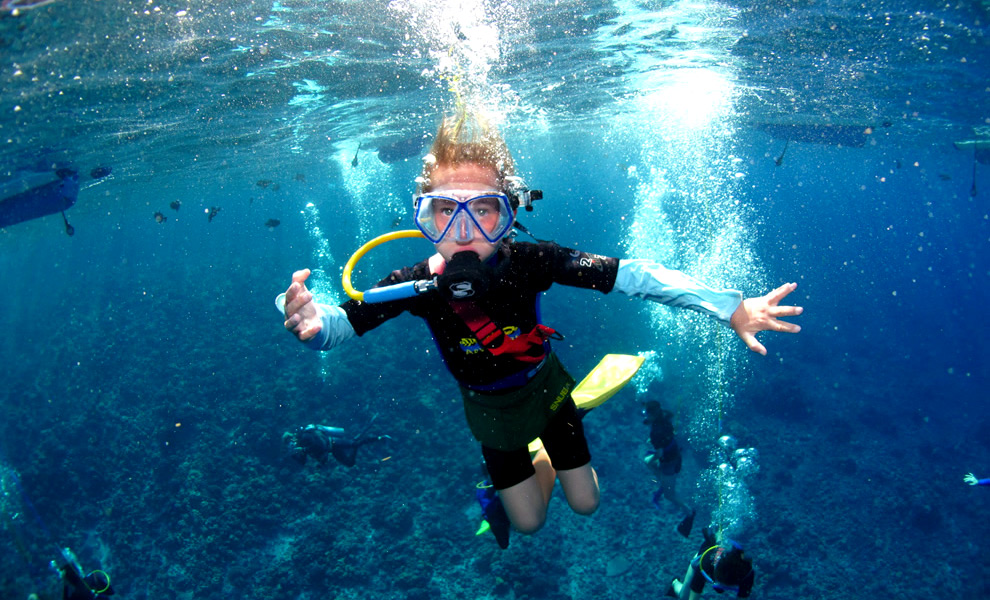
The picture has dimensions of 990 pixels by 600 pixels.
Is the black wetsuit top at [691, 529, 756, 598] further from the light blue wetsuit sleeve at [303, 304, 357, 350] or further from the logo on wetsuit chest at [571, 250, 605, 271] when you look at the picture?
the light blue wetsuit sleeve at [303, 304, 357, 350]

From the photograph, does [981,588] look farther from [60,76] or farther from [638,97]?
[60,76]

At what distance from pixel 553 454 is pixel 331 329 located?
222 centimetres

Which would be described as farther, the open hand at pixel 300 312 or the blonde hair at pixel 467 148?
the blonde hair at pixel 467 148

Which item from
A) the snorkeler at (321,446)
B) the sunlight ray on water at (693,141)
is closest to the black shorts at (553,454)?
the snorkeler at (321,446)

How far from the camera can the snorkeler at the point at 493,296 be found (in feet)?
8.35

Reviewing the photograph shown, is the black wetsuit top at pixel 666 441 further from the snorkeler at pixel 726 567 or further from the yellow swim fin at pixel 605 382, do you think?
the yellow swim fin at pixel 605 382

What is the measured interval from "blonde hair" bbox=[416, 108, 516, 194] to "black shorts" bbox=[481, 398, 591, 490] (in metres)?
2.12

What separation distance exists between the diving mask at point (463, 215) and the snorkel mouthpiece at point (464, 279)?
0.85 feet

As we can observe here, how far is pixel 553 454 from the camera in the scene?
12.8ft

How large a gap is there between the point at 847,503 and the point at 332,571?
12.2m

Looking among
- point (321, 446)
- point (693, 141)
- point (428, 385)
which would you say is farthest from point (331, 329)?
point (693, 141)

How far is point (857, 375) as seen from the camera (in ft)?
59.4

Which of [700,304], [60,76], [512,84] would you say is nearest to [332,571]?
[700,304]

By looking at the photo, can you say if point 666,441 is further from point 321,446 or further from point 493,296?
point 321,446
